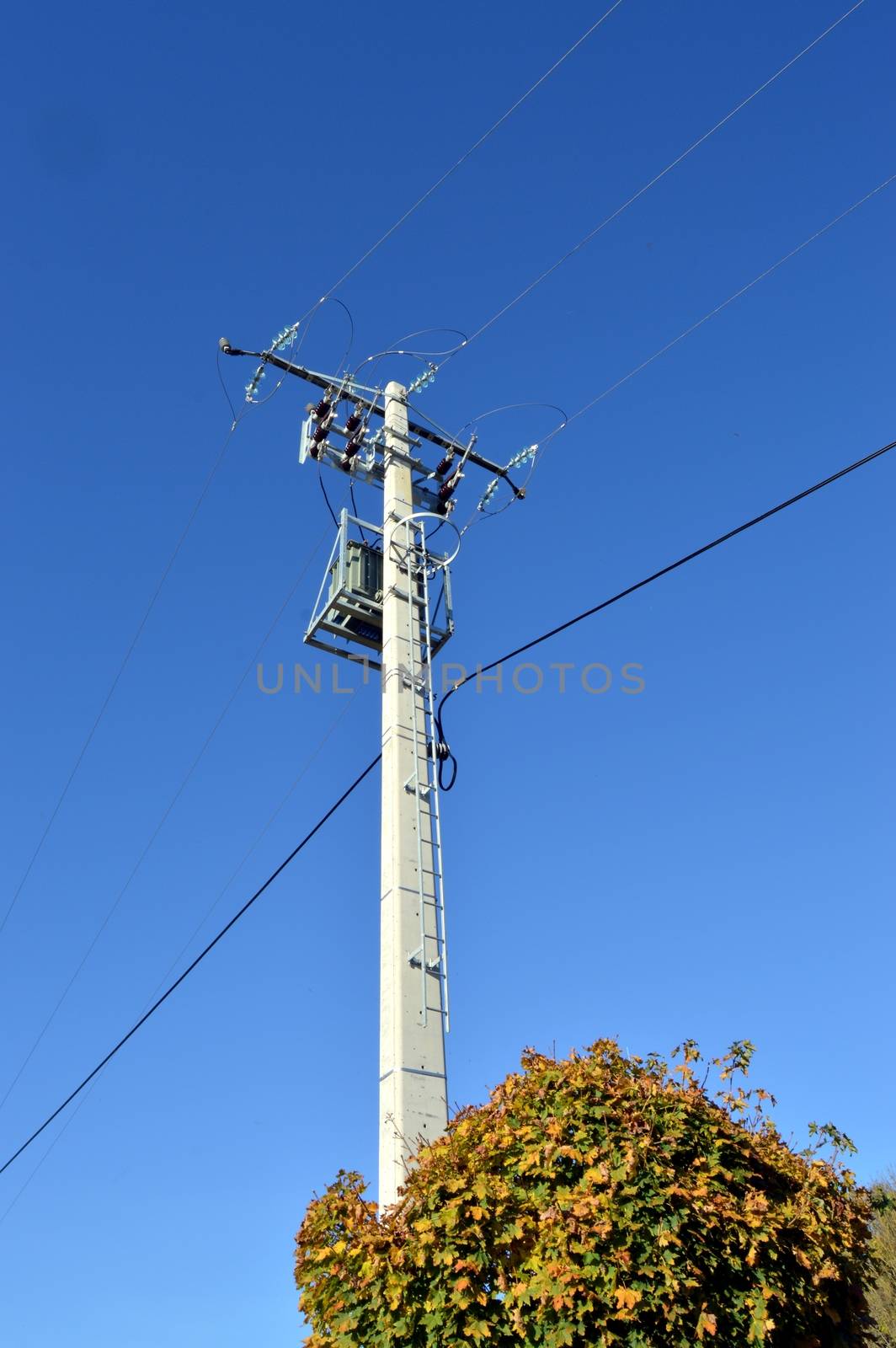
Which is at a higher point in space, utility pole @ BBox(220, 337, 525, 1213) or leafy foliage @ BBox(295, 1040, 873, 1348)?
utility pole @ BBox(220, 337, 525, 1213)

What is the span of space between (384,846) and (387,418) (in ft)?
16.2

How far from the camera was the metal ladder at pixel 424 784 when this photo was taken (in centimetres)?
699

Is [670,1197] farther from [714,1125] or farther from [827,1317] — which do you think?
[827,1317]

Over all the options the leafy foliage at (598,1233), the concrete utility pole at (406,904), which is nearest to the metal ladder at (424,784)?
the concrete utility pole at (406,904)

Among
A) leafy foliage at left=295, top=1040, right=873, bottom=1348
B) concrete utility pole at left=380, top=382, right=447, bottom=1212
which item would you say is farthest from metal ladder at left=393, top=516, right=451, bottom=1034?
leafy foliage at left=295, top=1040, right=873, bottom=1348

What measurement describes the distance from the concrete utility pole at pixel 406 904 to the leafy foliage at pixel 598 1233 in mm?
500

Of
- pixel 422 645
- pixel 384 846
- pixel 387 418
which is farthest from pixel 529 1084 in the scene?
pixel 387 418

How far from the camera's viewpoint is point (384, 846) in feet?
25.0

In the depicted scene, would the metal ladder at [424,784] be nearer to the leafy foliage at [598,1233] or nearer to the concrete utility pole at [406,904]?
the concrete utility pole at [406,904]

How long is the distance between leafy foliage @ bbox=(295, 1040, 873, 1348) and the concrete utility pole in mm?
500

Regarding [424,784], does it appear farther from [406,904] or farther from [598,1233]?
[598,1233]

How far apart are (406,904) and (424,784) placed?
1.02 m

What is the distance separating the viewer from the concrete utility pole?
6402 millimetres

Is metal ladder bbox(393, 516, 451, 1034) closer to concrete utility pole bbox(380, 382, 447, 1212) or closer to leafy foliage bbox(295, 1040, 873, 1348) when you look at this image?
concrete utility pole bbox(380, 382, 447, 1212)
